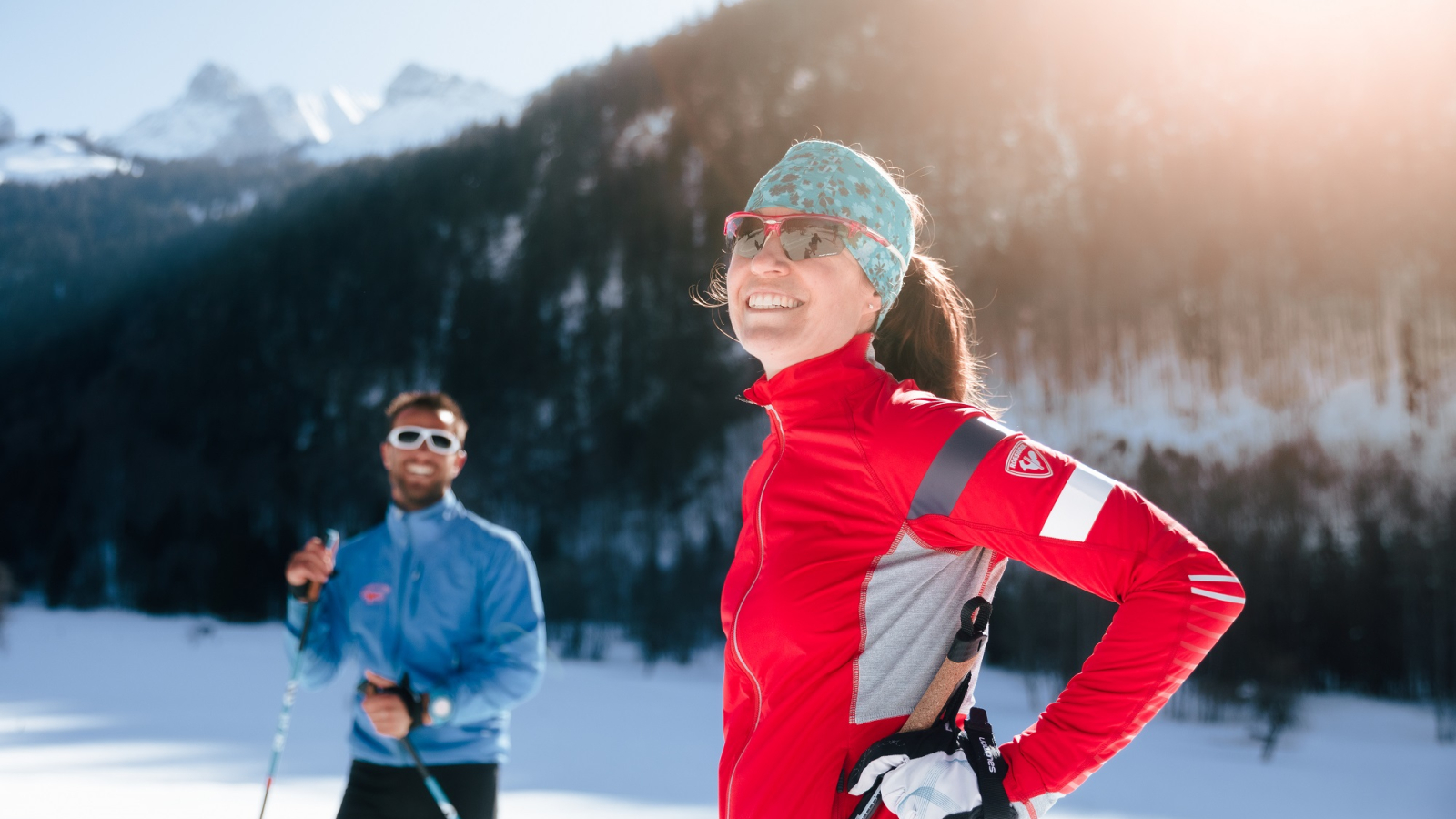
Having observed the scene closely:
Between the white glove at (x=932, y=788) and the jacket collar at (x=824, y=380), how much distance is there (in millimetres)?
342

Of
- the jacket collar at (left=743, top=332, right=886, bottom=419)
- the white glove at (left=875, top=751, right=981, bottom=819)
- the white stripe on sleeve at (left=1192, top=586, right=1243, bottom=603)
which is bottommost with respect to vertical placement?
the white glove at (left=875, top=751, right=981, bottom=819)

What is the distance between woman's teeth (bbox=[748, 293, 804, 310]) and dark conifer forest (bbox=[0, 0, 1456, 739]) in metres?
5.35

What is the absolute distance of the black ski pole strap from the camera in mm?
700

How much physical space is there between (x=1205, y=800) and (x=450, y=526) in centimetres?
586

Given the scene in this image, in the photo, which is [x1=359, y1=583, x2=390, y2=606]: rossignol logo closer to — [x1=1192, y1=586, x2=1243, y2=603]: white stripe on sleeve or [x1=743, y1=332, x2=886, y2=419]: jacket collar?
[x1=743, y1=332, x2=886, y2=419]: jacket collar

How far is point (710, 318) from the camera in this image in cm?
1455

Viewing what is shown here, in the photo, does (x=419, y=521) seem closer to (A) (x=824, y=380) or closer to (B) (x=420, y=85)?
(A) (x=824, y=380)

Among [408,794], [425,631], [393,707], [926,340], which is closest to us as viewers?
[926,340]

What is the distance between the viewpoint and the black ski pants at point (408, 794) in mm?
1987

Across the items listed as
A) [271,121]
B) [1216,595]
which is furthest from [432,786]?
[271,121]

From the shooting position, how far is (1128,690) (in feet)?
2.22

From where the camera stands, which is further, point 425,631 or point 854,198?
point 425,631

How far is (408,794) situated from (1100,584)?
1.84m

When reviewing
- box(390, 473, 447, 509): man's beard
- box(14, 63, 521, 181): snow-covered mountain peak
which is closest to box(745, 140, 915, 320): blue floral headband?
box(390, 473, 447, 509): man's beard
